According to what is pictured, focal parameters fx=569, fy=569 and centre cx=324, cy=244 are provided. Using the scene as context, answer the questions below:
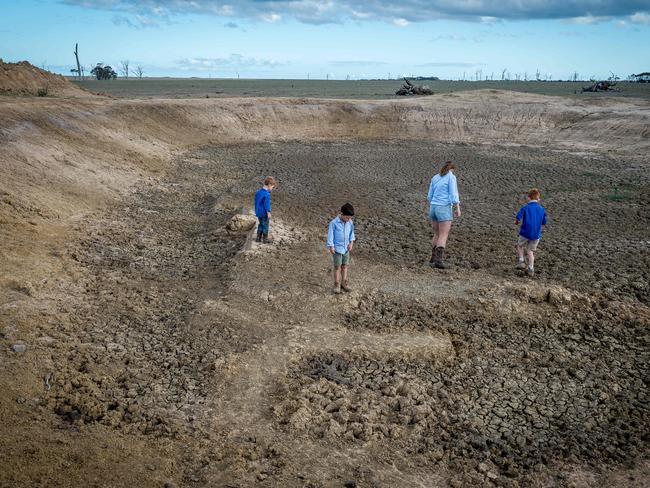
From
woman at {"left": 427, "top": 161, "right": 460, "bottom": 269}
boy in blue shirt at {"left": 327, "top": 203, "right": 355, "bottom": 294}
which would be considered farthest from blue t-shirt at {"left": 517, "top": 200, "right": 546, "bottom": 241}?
boy in blue shirt at {"left": 327, "top": 203, "right": 355, "bottom": 294}

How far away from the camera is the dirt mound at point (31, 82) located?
1092 inches

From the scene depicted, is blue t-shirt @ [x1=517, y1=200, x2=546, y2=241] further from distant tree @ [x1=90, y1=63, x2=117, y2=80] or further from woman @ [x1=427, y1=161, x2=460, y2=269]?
distant tree @ [x1=90, y1=63, x2=117, y2=80]

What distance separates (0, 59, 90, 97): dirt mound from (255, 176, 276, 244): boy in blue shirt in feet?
71.1

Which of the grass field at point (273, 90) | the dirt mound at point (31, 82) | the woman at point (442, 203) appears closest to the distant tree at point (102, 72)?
the grass field at point (273, 90)

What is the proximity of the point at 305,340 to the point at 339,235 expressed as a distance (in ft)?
5.56

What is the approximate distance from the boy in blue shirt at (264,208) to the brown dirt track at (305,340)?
46 cm

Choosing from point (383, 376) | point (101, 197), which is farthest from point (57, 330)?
point (101, 197)

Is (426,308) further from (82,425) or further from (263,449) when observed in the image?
(82,425)

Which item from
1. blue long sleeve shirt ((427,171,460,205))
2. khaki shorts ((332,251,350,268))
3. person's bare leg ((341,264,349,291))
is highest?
blue long sleeve shirt ((427,171,460,205))

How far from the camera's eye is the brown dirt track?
501cm

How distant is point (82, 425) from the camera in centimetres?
511

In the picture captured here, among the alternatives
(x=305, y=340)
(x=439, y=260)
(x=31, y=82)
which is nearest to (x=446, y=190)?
(x=439, y=260)

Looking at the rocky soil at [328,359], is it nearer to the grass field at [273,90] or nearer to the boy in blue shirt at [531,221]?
the boy in blue shirt at [531,221]

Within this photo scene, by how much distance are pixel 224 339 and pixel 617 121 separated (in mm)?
24636
